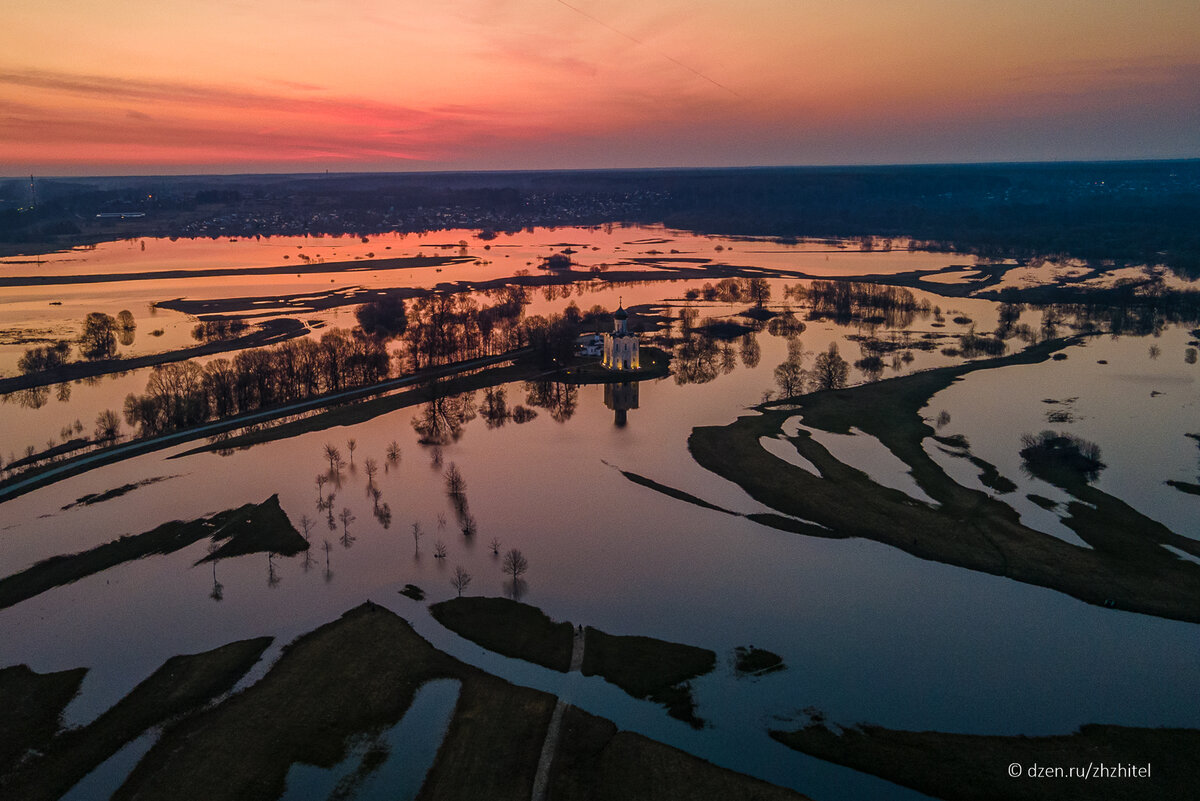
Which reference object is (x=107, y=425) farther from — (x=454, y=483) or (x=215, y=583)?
(x=454, y=483)

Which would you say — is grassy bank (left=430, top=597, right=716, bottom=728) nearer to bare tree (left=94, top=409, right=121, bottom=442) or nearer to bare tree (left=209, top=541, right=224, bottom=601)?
bare tree (left=209, top=541, right=224, bottom=601)

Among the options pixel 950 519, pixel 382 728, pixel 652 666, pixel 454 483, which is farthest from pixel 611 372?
pixel 382 728

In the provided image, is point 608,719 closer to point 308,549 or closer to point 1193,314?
point 308,549

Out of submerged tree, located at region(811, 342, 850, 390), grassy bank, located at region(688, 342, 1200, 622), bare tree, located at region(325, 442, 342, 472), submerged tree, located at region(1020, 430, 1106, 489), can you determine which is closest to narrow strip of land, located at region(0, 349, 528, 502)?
bare tree, located at region(325, 442, 342, 472)

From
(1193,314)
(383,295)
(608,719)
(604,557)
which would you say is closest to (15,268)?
(383,295)

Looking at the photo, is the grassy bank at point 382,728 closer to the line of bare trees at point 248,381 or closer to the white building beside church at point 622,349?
the line of bare trees at point 248,381

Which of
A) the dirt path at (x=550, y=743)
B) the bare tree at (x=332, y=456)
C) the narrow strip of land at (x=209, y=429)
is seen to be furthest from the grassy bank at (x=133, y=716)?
the narrow strip of land at (x=209, y=429)
